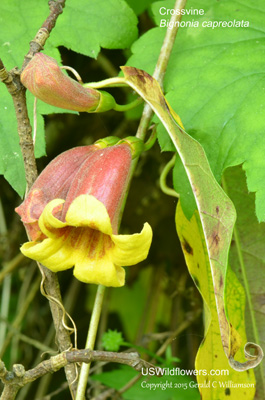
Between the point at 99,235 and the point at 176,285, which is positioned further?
the point at 176,285

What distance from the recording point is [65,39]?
52.2 inches

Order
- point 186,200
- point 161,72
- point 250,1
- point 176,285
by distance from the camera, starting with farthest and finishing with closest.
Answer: point 176,285 < point 250,1 < point 161,72 < point 186,200

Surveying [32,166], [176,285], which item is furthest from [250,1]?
[176,285]

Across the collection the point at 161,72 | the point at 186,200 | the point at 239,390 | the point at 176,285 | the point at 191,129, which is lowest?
the point at 176,285

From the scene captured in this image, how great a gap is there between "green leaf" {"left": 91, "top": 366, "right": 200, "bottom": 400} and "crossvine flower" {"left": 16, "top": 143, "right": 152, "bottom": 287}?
0.58 meters

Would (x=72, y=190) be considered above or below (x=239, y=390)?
above

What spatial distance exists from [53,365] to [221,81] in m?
0.72

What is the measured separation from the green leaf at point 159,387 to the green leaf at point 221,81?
60 cm

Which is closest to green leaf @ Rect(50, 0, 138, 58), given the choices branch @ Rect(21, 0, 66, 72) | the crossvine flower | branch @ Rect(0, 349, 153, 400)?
branch @ Rect(21, 0, 66, 72)

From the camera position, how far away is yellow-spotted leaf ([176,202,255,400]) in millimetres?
1157

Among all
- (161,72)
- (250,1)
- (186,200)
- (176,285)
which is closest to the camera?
(186,200)

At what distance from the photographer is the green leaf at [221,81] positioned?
1.14 m

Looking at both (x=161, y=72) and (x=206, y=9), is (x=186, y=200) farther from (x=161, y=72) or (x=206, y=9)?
(x=206, y=9)

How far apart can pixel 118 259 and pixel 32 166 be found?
25 centimetres
